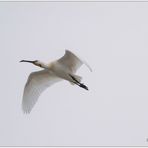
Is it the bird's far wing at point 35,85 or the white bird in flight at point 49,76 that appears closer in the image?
the white bird in flight at point 49,76

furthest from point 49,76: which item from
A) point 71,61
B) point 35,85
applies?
point 71,61

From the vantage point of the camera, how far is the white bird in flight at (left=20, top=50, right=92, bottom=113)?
55.7ft

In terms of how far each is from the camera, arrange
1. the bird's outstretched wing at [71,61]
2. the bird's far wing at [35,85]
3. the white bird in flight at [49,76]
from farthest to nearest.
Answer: the bird's far wing at [35,85] < the white bird in flight at [49,76] < the bird's outstretched wing at [71,61]

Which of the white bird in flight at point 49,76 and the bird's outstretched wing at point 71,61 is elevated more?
the bird's outstretched wing at point 71,61

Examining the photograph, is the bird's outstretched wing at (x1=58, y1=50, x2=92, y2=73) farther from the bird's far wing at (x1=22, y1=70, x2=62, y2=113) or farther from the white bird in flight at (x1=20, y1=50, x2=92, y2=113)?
the bird's far wing at (x1=22, y1=70, x2=62, y2=113)

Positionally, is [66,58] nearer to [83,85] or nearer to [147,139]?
[83,85]

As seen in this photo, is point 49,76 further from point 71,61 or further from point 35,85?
point 71,61

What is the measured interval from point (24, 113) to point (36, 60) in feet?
5.22

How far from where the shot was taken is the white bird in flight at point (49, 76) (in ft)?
55.7

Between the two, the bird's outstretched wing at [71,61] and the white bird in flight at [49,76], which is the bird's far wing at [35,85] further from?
the bird's outstretched wing at [71,61]

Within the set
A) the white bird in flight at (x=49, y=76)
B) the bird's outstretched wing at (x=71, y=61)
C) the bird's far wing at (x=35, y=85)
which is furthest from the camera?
the bird's far wing at (x=35, y=85)

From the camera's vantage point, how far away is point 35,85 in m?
18.2

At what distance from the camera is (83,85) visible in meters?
17.4

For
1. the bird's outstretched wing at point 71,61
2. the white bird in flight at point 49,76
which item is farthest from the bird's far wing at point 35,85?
the bird's outstretched wing at point 71,61
